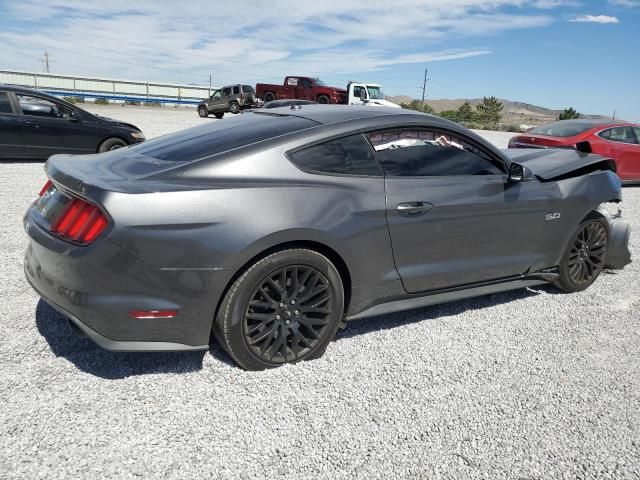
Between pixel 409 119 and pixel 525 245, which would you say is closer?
pixel 409 119

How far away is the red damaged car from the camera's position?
10.2 meters

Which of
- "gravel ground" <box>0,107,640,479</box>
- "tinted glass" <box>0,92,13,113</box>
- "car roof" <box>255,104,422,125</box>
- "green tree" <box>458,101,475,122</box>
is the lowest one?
"green tree" <box>458,101,475,122</box>

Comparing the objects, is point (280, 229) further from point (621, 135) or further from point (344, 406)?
point (621, 135)

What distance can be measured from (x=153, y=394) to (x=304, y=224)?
1.24 meters

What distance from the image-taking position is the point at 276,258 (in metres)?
2.81

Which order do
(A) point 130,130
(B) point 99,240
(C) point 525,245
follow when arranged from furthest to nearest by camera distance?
(A) point 130,130
(C) point 525,245
(B) point 99,240

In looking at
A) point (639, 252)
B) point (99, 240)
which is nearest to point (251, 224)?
point (99, 240)

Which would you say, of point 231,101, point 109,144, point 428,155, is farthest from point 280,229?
point 231,101

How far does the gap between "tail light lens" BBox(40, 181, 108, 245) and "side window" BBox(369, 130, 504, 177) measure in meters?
1.74

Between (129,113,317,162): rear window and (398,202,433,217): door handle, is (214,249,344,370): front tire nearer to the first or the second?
(398,202,433,217): door handle

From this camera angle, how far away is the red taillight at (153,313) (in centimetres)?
257

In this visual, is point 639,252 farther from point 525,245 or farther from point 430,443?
point 430,443

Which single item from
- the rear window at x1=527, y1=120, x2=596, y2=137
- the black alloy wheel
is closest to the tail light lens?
the black alloy wheel

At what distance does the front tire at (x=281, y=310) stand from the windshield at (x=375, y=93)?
28.0 metres
